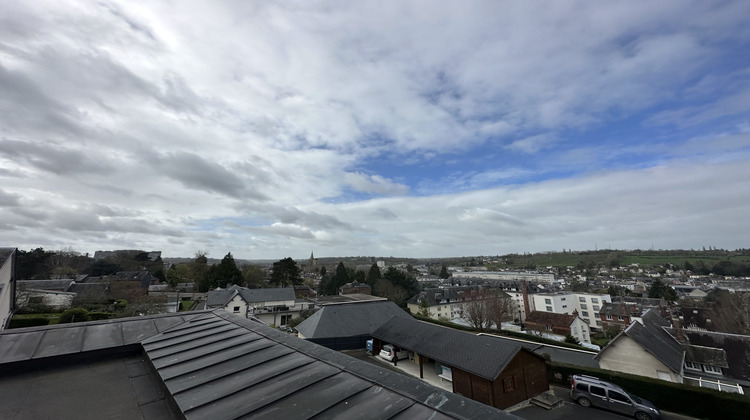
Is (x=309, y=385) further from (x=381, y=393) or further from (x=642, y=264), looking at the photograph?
(x=642, y=264)

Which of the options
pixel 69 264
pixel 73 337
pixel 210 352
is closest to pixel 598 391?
pixel 210 352

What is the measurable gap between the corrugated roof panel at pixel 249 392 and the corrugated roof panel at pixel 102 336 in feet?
14.3

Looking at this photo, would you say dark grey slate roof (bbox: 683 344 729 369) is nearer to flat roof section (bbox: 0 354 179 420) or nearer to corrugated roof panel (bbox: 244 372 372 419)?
corrugated roof panel (bbox: 244 372 372 419)

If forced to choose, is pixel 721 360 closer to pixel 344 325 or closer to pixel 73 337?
pixel 344 325

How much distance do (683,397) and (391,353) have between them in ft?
53.0

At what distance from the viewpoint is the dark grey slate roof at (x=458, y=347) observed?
14.6 metres

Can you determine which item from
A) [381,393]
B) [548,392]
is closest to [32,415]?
[381,393]

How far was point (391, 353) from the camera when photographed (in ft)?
Answer: 71.0

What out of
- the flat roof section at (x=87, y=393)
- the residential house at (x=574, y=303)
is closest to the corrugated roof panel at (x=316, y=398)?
the flat roof section at (x=87, y=393)

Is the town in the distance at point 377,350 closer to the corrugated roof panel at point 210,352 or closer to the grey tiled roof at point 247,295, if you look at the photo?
the corrugated roof panel at point 210,352

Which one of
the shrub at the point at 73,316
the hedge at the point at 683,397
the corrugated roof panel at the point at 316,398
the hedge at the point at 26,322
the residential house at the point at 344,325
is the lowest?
the hedge at the point at 683,397

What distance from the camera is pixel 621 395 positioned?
13.2 meters

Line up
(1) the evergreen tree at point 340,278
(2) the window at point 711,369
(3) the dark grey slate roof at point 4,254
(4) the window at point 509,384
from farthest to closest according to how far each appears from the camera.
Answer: (1) the evergreen tree at point 340,278, (2) the window at point 711,369, (4) the window at point 509,384, (3) the dark grey slate roof at point 4,254

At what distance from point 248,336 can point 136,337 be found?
313 cm
